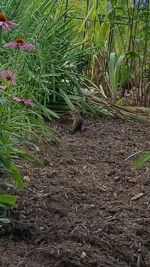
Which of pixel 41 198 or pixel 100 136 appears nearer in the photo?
pixel 41 198

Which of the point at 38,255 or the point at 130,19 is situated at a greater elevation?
the point at 130,19

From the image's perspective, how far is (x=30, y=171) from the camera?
3.42 meters

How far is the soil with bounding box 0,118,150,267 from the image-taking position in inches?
99.9

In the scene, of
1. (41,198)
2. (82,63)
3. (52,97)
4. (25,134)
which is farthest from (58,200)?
(82,63)

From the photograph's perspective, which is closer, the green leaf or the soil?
the soil

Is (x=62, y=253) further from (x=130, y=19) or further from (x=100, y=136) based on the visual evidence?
(x=130, y=19)

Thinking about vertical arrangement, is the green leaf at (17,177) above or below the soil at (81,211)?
above

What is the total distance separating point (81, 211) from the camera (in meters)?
3.01

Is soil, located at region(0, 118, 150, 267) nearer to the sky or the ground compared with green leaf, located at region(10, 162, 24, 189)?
nearer to the ground

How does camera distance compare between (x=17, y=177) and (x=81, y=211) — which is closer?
(x=17, y=177)

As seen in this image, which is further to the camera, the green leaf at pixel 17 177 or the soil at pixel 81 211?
the green leaf at pixel 17 177

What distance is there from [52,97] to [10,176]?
217cm

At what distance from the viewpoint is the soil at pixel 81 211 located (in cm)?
254

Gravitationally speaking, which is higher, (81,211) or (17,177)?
(17,177)
